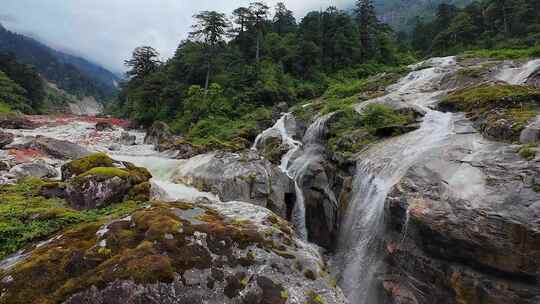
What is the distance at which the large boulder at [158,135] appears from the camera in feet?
112

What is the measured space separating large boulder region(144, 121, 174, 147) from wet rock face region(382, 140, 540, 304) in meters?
29.0

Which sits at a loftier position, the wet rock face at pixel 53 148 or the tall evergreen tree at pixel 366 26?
the tall evergreen tree at pixel 366 26

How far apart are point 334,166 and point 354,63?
3731 centimetres

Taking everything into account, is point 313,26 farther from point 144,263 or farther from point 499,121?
point 144,263

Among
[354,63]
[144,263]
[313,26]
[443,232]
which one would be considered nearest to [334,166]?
[443,232]

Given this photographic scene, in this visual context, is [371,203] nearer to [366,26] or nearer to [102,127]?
[102,127]

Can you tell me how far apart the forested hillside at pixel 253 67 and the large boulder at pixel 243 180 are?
625 inches

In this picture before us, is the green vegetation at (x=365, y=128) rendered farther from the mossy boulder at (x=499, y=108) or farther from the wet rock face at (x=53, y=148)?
the wet rock face at (x=53, y=148)

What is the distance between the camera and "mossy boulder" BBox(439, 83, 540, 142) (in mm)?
11109

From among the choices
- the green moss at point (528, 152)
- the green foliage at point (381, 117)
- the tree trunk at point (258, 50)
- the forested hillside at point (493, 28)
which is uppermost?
the forested hillside at point (493, 28)

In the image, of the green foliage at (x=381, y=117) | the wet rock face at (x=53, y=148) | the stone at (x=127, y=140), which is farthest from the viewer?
the stone at (x=127, y=140)

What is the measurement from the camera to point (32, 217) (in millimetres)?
7992

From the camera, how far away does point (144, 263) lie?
5.89 metres

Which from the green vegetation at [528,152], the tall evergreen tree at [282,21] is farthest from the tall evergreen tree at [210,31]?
the green vegetation at [528,152]
